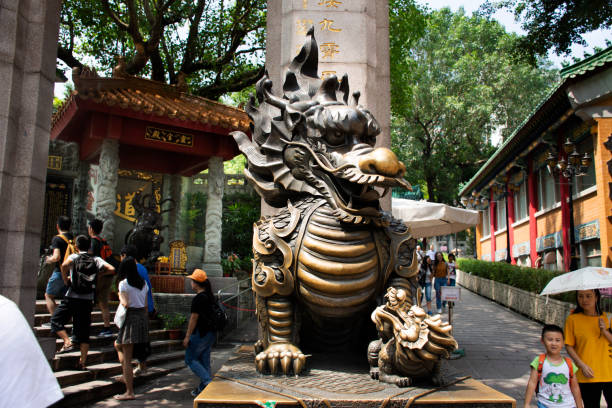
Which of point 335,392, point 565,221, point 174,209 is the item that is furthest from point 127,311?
point 565,221

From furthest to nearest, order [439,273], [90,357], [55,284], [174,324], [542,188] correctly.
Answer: [542,188], [439,273], [174,324], [55,284], [90,357]

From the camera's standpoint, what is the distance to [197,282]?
5168 millimetres

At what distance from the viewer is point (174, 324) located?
7977 mm

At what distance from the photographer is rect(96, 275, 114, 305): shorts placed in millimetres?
6348

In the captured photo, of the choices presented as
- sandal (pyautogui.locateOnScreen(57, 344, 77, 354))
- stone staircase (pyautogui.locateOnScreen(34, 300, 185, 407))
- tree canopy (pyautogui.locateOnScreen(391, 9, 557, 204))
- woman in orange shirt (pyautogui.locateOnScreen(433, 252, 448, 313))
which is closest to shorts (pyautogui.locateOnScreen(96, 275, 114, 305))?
stone staircase (pyautogui.locateOnScreen(34, 300, 185, 407))

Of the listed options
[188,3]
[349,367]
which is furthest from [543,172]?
[349,367]

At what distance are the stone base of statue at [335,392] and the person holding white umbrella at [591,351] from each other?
76.8 inches

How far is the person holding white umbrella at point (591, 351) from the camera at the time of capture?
3.54 metres

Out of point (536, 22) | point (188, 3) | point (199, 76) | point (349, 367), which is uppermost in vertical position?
point (188, 3)

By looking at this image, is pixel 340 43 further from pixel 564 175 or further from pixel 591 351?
pixel 564 175

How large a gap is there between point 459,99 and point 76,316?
21736 mm

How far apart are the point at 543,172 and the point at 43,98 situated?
631 inches

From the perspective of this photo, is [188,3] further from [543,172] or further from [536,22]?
[543,172]

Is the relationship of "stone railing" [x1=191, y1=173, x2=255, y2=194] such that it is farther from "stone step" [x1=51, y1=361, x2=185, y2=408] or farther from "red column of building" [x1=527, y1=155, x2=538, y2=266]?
"stone step" [x1=51, y1=361, x2=185, y2=408]
